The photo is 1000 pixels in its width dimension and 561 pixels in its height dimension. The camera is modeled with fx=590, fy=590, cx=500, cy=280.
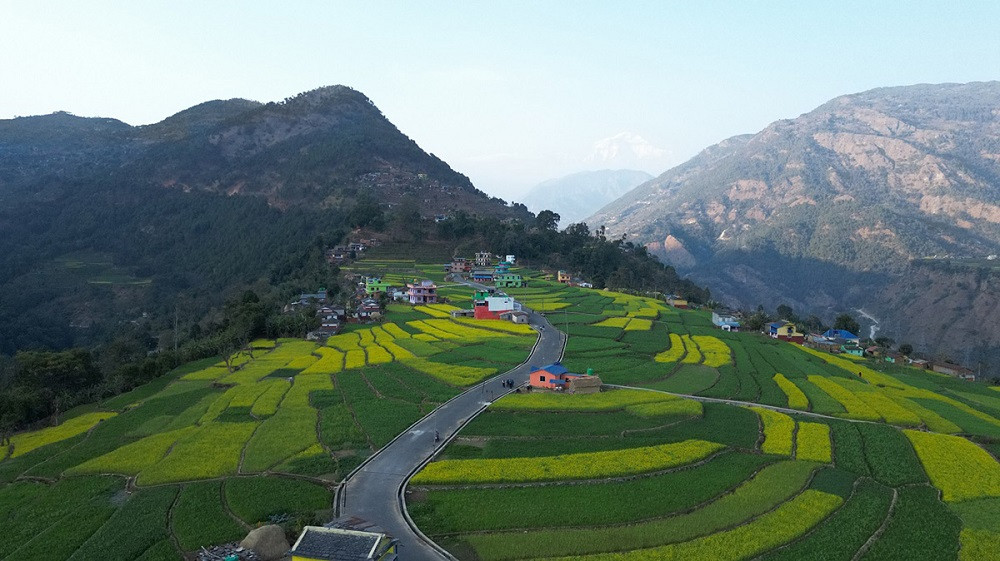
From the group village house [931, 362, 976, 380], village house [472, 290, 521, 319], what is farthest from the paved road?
village house [931, 362, 976, 380]

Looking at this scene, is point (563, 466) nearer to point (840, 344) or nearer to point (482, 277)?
point (840, 344)

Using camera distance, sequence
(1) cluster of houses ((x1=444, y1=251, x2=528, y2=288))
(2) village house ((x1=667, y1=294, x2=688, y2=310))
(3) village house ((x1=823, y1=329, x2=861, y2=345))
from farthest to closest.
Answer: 1. (1) cluster of houses ((x1=444, y1=251, x2=528, y2=288))
2. (2) village house ((x1=667, y1=294, x2=688, y2=310))
3. (3) village house ((x1=823, y1=329, x2=861, y2=345))

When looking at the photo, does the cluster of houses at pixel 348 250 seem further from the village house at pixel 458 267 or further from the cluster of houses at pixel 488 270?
the village house at pixel 458 267

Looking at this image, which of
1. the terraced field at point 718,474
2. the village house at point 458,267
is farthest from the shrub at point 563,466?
the village house at point 458,267

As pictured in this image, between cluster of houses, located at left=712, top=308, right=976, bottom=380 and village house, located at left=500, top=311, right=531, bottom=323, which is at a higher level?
village house, located at left=500, top=311, right=531, bottom=323

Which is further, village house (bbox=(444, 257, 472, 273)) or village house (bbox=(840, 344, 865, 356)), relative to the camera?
village house (bbox=(444, 257, 472, 273))

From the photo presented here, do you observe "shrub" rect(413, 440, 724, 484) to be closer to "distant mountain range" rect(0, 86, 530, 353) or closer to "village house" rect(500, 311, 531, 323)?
"village house" rect(500, 311, 531, 323)

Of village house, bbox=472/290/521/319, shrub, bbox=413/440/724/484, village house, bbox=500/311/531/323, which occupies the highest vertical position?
village house, bbox=472/290/521/319
